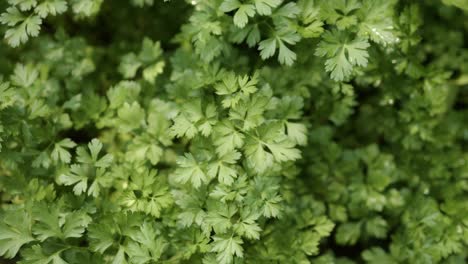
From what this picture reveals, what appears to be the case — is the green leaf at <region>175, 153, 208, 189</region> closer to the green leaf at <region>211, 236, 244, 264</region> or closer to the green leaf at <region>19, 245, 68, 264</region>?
the green leaf at <region>211, 236, 244, 264</region>

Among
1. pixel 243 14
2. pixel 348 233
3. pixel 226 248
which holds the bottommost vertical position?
pixel 348 233

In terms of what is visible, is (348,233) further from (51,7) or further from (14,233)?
(51,7)

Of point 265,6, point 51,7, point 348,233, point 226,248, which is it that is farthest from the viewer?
point 348,233

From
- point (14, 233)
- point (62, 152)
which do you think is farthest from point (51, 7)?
point (14, 233)

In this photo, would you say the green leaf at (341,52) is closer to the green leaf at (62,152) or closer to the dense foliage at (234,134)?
the dense foliage at (234,134)

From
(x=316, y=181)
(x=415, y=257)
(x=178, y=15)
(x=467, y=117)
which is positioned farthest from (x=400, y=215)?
(x=178, y=15)

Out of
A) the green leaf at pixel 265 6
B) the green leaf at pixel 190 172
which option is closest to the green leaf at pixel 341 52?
the green leaf at pixel 265 6

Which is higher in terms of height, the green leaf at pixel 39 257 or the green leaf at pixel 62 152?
the green leaf at pixel 62 152

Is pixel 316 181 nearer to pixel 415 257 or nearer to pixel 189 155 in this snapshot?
pixel 415 257

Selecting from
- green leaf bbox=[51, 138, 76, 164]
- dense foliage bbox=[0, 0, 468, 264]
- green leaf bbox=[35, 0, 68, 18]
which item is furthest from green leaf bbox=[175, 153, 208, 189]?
green leaf bbox=[35, 0, 68, 18]
